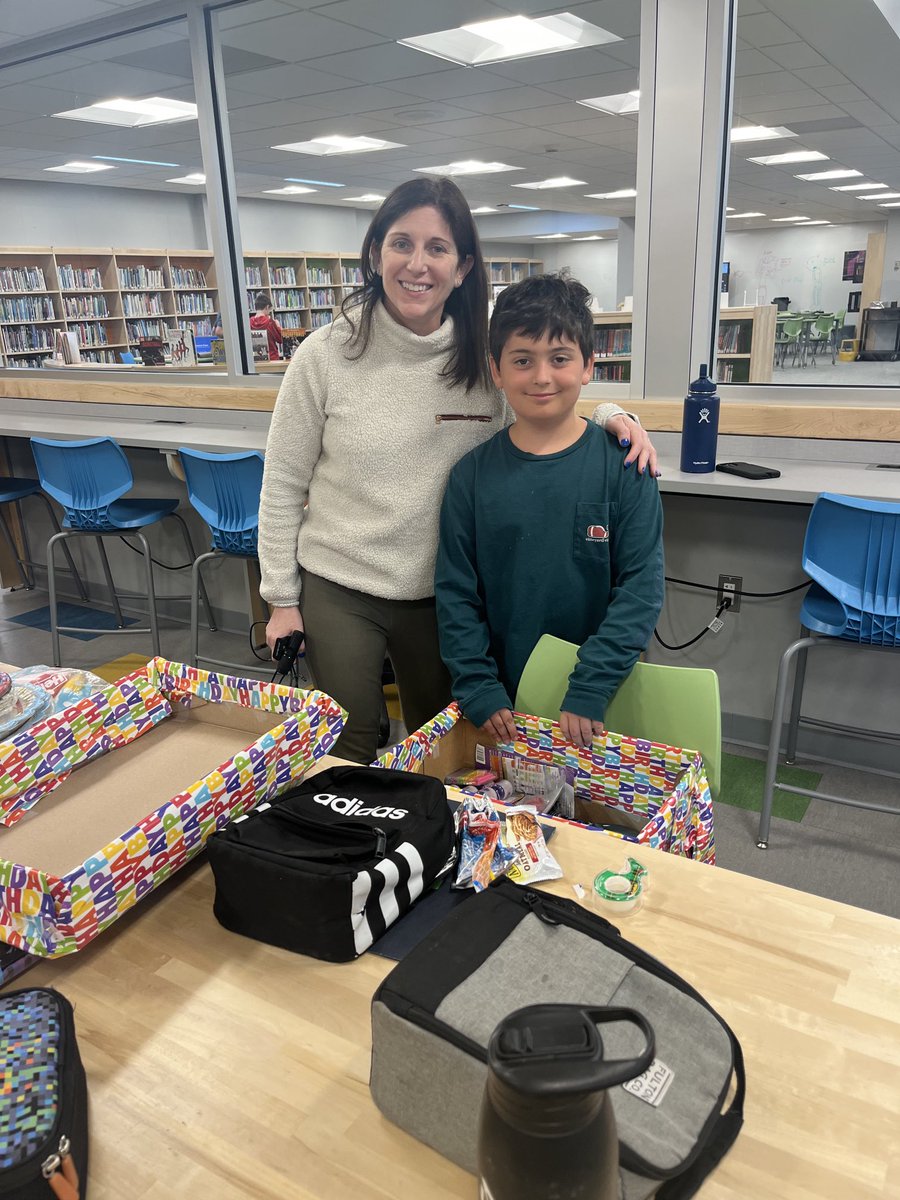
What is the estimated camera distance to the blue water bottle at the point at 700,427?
240cm

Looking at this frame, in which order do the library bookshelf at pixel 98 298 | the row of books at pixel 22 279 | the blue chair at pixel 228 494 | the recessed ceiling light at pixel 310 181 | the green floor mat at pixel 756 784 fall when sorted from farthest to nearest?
the recessed ceiling light at pixel 310 181
the library bookshelf at pixel 98 298
the row of books at pixel 22 279
the blue chair at pixel 228 494
the green floor mat at pixel 756 784

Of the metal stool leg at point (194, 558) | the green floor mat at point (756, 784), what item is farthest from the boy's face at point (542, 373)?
the metal stool leg at point (194, 558)

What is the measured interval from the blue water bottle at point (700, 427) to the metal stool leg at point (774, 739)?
1.91ft

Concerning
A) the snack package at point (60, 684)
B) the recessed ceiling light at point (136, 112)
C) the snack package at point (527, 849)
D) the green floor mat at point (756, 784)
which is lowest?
the green floor mat at point (756, 784)

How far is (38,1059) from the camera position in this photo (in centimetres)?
67

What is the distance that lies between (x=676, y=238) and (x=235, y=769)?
2.45 meters

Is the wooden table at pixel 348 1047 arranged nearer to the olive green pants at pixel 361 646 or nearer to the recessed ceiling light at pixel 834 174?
the olive green pants at pixel 361 646

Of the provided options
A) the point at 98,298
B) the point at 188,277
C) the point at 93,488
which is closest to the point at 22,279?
the point at 98,298

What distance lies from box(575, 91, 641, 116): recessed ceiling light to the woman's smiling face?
17.8 ft

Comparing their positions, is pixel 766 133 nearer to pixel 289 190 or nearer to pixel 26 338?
pixel 289 190

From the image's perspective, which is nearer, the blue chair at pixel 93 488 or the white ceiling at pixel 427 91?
the blue chair at pixel 93 488

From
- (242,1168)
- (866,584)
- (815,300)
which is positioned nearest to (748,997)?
→ (242,1168)

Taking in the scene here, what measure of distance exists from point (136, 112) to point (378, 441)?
6.67 meters

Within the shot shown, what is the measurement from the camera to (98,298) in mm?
9422
